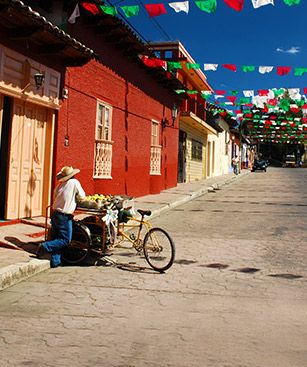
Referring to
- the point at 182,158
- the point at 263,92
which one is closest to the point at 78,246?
the point at 263,92

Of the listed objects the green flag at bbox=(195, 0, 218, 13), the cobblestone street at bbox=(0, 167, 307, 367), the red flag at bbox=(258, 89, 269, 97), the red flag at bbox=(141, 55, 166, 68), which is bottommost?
the cobblestone street at bbox=(0, 167, 307, 367)

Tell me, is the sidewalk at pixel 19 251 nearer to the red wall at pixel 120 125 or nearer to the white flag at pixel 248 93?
the red wall at pixel 120 125

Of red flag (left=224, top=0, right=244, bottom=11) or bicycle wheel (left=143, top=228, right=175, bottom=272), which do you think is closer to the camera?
bicycle wheel (left=143, top=228, right=175, bottom=272)

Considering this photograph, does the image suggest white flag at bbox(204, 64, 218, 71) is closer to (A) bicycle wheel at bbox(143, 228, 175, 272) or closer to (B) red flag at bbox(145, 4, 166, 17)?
(B) red flag at bbox(145, 4, 166, 17)

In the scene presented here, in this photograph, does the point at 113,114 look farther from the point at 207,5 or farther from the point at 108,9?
the point at 207,5

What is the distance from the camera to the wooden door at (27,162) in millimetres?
8719

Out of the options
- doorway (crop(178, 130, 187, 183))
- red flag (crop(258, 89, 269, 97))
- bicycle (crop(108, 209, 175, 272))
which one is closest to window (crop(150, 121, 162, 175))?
red flag (crop(258, 89, 269, 97))

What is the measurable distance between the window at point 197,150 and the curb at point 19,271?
74.5 feet

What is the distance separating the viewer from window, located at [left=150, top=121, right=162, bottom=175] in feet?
57.4

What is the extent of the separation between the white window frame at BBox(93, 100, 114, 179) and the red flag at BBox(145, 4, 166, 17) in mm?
3165

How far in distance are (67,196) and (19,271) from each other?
1.37 m

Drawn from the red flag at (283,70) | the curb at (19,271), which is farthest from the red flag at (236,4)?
the red flag at (283,70)

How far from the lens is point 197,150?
98.0 ft

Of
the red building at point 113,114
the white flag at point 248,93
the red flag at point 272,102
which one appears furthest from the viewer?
the red flag at point 272,102
